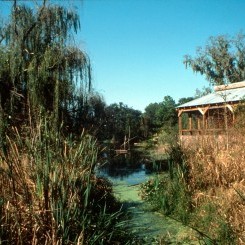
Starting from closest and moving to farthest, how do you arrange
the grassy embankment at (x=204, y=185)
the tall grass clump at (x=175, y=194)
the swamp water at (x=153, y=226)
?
the swamp water at (x=153, y=226) → the grassy embankment at (x=204, y=185) → the tall grass clump at (x=175, y=194)

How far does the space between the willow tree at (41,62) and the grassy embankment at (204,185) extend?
215 inches

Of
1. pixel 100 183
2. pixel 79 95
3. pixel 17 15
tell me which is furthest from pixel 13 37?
pixel 100 183

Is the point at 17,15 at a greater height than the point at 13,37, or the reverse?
the point at 17,15

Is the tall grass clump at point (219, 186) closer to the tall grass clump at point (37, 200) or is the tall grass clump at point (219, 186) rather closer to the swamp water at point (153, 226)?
the swamp water at point (153, 226)

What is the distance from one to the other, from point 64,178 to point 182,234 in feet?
9.27

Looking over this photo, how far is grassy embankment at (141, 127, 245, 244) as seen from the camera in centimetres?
580

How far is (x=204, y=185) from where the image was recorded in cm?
741

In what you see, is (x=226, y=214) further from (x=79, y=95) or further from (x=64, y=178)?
(x=79, y=95)

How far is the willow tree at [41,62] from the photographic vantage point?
12.3 meters

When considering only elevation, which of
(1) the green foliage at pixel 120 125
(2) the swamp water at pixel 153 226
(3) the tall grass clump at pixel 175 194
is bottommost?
(2) the swamp water at pixel 153 226

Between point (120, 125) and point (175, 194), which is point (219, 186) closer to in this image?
point (175, 194)

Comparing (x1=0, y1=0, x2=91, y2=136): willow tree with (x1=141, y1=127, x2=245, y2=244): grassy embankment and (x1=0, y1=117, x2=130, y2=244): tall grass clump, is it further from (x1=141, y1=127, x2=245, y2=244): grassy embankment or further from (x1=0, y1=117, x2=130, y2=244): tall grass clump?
(x1=0, y1=117, x2=130, y2=244): tall grass clump

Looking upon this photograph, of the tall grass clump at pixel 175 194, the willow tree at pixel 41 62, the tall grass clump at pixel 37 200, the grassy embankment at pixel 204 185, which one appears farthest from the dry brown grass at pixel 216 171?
the willow tree at pixel 41 62

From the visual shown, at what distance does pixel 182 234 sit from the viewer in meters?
5.93
